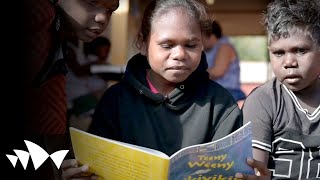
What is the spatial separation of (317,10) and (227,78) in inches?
93.1

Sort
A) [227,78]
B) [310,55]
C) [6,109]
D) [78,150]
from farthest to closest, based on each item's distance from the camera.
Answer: [227,78], [310,55], [78,150], [6,109]

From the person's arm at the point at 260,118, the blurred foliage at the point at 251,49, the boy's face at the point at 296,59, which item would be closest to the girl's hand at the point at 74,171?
the person's arm at the point at 260,118

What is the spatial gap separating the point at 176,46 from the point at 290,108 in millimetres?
416

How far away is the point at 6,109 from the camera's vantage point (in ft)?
3.82

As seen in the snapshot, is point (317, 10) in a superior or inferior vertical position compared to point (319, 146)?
superior

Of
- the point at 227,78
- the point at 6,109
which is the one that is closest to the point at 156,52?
the point at 6,109

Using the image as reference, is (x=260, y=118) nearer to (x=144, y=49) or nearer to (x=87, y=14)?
(x=144, y=49)

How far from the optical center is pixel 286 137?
153 centimetres

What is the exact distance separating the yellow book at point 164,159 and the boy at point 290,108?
278 mm

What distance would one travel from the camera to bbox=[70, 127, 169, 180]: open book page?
1180 mm

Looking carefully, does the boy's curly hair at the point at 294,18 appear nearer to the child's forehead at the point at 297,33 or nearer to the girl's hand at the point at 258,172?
the child's forehead at the point at 297,33

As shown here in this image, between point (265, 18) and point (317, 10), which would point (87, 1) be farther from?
point (317, 10)

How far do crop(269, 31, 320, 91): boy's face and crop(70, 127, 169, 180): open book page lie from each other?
0.53 metres

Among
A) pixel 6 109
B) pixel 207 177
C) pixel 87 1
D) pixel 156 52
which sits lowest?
pixel 207 177
